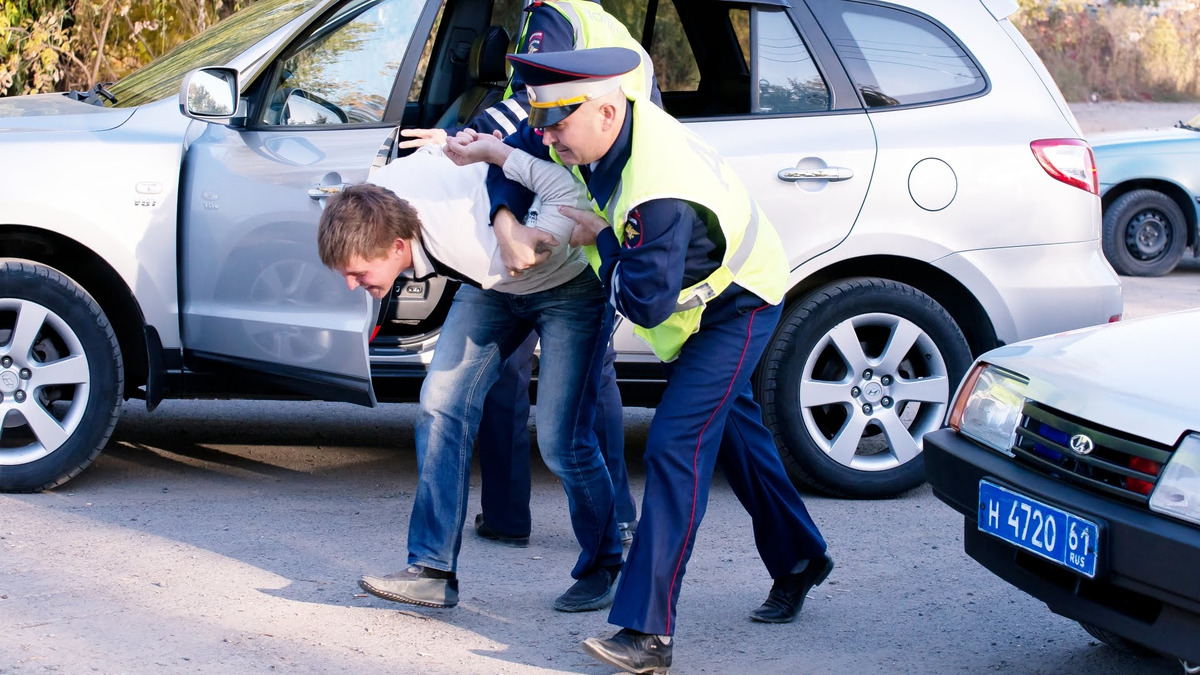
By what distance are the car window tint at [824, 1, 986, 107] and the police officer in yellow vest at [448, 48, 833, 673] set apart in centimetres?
170

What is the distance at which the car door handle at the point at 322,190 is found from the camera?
4543 mm

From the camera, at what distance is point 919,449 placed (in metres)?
4.98

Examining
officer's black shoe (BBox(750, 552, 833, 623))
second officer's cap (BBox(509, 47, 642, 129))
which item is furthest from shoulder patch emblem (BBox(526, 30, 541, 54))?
officer's black shoe (BBox(750, 552, 833, 623))

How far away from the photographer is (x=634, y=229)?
3.10 metres

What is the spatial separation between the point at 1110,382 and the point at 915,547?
63.7 inches

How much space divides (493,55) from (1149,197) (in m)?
7.90

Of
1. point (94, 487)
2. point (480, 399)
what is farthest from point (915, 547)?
point (94, 487)

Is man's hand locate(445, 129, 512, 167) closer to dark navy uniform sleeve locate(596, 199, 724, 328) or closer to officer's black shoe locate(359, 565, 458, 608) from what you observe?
dark navy uniform sleeve locate(596, 199, 724, 328)

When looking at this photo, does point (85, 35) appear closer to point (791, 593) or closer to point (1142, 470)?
point (791, 593)

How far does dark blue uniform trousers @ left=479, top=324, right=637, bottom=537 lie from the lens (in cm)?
435

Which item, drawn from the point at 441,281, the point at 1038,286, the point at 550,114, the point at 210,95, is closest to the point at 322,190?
the point at 210,95

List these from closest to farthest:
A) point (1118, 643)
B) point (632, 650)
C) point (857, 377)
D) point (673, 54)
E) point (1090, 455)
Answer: point (1090, 455)
point (632, 650)
point (1118, 643)
point (857, 377)
point (673, 54)

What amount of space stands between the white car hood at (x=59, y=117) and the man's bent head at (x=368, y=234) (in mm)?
1715

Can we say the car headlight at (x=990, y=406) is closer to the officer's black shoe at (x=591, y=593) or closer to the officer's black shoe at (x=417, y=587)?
the officer's black shoe at (x=591, y=593)
